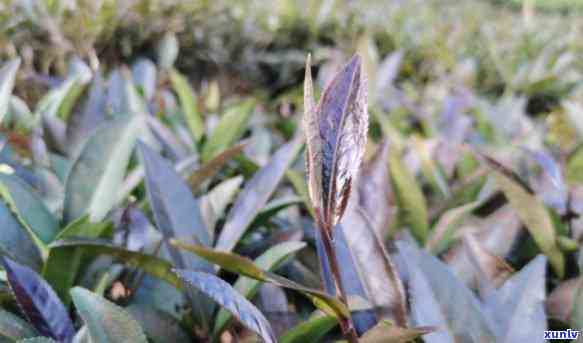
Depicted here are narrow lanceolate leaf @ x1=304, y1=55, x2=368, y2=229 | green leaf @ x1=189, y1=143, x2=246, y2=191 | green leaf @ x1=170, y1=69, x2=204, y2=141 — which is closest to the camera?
narrow lanceolate leaf @ x1=304, y1=55, x2=368, y2=229

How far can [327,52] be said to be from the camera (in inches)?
145

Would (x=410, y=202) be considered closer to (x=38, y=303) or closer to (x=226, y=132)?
(x=226, y=132)

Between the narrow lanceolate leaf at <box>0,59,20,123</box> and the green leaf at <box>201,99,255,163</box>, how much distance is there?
612mm

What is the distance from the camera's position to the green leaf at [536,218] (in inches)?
45.7

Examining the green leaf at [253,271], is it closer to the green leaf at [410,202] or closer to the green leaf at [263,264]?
the green leaf at [263,264]

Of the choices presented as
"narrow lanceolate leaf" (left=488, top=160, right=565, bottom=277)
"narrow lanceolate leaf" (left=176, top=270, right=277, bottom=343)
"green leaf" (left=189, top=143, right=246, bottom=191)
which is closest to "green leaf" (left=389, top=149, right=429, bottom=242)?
"narrow lanceolate leaf" (left=488, top=160, right=565, bottom=277)

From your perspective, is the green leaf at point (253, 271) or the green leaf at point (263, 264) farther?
the green leaf at point (263, 264)

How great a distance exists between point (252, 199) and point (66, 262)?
0.33 metres

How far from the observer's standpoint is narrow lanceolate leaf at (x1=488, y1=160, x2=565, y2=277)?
1.16 meters

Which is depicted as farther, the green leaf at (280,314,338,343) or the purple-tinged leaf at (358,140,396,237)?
the purple-tinged leaf at (358,140,396,237)

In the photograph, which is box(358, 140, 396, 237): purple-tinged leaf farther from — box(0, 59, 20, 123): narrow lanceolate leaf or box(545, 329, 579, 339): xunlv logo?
box(0, 59, 20, 123): narrow lanceolate leaf

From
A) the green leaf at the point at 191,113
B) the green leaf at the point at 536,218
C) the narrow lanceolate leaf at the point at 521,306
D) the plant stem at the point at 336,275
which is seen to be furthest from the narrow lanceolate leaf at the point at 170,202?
the green leaf at the point at 191,113

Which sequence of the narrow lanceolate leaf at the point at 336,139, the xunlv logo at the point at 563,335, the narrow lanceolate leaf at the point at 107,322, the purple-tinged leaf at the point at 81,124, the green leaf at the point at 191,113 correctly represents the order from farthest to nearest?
the green leaf at the point at 191,113
the purple-tinged leaf at the point at 81,124
the xunlv logo at the point at 563,335
the narrow lanceolate leaf at the point at 107,322
the narrow lanceolate leaf at the point at 336,139

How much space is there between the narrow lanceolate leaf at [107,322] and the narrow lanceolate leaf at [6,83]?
384 millimetres
